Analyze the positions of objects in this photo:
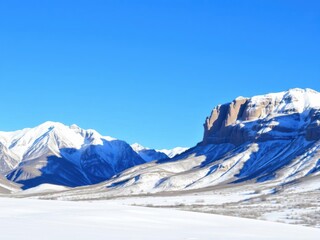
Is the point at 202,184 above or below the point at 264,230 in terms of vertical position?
above

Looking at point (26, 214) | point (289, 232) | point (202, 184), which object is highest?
point (202, 184)

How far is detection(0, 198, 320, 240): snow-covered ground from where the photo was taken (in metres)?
16.1

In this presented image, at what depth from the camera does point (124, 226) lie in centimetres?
1856

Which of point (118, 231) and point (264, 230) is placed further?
point (264, 230)

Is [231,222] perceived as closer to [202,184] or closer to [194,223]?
[194,223]

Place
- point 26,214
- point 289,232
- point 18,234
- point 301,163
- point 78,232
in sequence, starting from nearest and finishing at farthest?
point 18,234 → point 78,232 → point 289,232 → point 26,214 → point 301,163

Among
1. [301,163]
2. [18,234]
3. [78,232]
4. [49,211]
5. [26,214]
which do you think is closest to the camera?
[18,234]

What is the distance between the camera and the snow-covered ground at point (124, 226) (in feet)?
52.9

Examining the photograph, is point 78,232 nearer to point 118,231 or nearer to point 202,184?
point 118,231

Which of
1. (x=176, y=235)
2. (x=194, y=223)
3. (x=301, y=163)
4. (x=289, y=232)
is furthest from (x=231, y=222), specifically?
(x=301, y=163)

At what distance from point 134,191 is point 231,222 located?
6927 inches

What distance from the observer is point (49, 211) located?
22.5 m

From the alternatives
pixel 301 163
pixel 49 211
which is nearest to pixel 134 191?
pixel 301 163

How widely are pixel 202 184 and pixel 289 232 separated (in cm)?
17926
